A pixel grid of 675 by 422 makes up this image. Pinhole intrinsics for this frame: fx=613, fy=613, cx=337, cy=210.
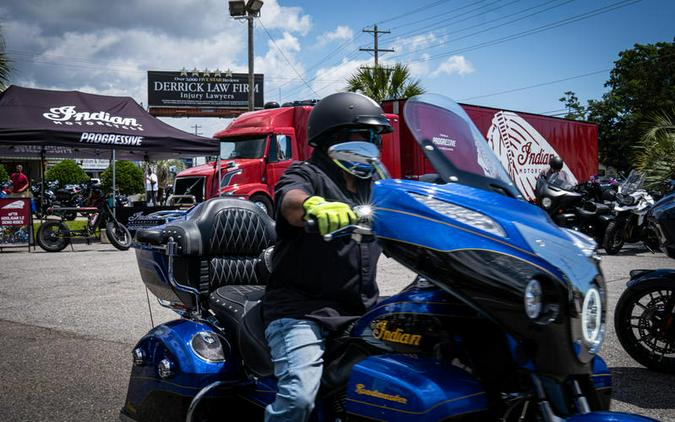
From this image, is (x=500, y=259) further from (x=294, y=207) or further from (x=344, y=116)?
(x=344, y=116)

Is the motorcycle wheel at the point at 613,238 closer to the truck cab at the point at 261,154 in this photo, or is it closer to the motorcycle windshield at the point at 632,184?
the motorcycle windshield at the point at 632,184

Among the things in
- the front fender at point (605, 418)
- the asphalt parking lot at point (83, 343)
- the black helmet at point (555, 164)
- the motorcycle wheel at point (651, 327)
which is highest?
the black helmet at point (555, 164)

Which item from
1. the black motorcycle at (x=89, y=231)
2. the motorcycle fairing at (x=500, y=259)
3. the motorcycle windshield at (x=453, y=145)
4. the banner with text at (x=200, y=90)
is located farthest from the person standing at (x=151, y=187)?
the banner with text at (x=200, y=90)

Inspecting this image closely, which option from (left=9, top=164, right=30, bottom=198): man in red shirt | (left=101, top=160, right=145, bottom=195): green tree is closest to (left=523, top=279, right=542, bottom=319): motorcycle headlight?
(left=9, top=164, right=30, bottom=198): man in red shirt

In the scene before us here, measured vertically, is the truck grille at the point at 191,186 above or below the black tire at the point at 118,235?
above

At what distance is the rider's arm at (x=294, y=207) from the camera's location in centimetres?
223

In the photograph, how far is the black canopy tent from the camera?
1406 cm

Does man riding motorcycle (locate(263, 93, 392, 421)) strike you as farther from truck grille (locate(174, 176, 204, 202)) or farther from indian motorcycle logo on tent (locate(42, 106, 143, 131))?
truck grille (locate(174, 176, 204, 202))

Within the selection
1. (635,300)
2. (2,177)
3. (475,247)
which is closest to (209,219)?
(475,247)

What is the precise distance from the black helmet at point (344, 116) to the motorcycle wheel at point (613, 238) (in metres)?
10.8

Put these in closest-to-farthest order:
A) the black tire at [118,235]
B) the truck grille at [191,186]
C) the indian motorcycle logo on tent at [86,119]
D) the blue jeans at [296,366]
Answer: the blue jeans at [296,366] < the black tire at [118,235] < the indian motorcycle logo on tent at [86,119] < the truck grille at [191,186]

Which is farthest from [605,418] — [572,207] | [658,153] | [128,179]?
[128,179]

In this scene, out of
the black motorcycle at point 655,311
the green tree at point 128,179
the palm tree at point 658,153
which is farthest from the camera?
the green tree at point 128,179

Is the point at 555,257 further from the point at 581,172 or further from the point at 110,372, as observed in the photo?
the point at 581,172
